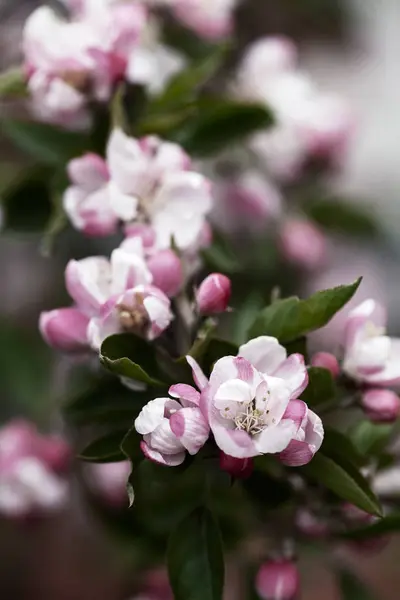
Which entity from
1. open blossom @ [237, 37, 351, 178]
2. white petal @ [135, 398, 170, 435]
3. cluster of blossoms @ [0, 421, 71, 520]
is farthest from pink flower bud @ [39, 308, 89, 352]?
open blossom @ [237, 37, 351, 178]

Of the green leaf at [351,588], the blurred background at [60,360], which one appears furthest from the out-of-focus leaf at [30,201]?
the green leaf at [351,588]

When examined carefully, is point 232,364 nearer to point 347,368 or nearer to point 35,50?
point 347,368

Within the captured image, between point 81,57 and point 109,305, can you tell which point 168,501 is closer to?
point 109,305

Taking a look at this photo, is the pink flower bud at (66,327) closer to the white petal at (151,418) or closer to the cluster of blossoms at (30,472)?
the white petal at (151,418)

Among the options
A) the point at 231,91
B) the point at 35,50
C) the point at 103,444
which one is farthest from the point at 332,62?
the point at 103,444

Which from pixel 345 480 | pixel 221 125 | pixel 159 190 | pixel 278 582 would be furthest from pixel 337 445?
pixel 221 125

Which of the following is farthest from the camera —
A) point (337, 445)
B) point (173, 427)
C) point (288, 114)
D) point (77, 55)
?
point (288, 114)
